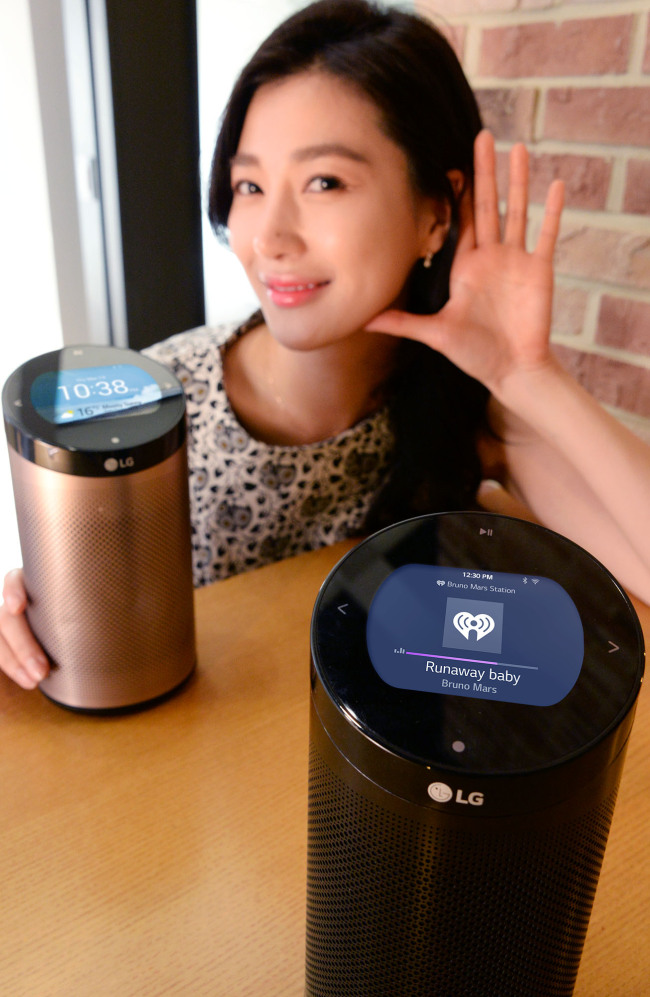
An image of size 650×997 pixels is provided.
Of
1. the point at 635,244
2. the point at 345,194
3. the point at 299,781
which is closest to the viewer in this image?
the point at 299,781

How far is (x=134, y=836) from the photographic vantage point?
1.84 ft

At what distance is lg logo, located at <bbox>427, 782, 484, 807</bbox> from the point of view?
283mm

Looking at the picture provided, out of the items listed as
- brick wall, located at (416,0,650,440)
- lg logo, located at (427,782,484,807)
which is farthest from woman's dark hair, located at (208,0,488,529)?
lg logo, located at (427,782,484,807)

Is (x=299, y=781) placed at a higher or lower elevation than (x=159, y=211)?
lower

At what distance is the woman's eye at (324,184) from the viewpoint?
0.92m

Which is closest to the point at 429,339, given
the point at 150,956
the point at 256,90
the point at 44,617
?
the point at 256,90

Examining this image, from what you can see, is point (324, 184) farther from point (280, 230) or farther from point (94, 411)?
point (94, 411)

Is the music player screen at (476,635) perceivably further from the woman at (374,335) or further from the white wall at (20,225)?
the white wall at (20,225)

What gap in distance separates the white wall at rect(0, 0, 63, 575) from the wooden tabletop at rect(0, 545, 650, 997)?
3.08 ft

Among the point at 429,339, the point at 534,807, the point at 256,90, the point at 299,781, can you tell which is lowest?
the point at 299,781

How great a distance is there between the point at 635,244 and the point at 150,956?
1.13 metres

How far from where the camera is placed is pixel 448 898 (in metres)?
0.30

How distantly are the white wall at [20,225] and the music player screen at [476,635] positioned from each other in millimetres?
1271

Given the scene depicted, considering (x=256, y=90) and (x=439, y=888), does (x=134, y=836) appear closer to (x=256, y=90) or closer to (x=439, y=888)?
(x=439, y=888)
